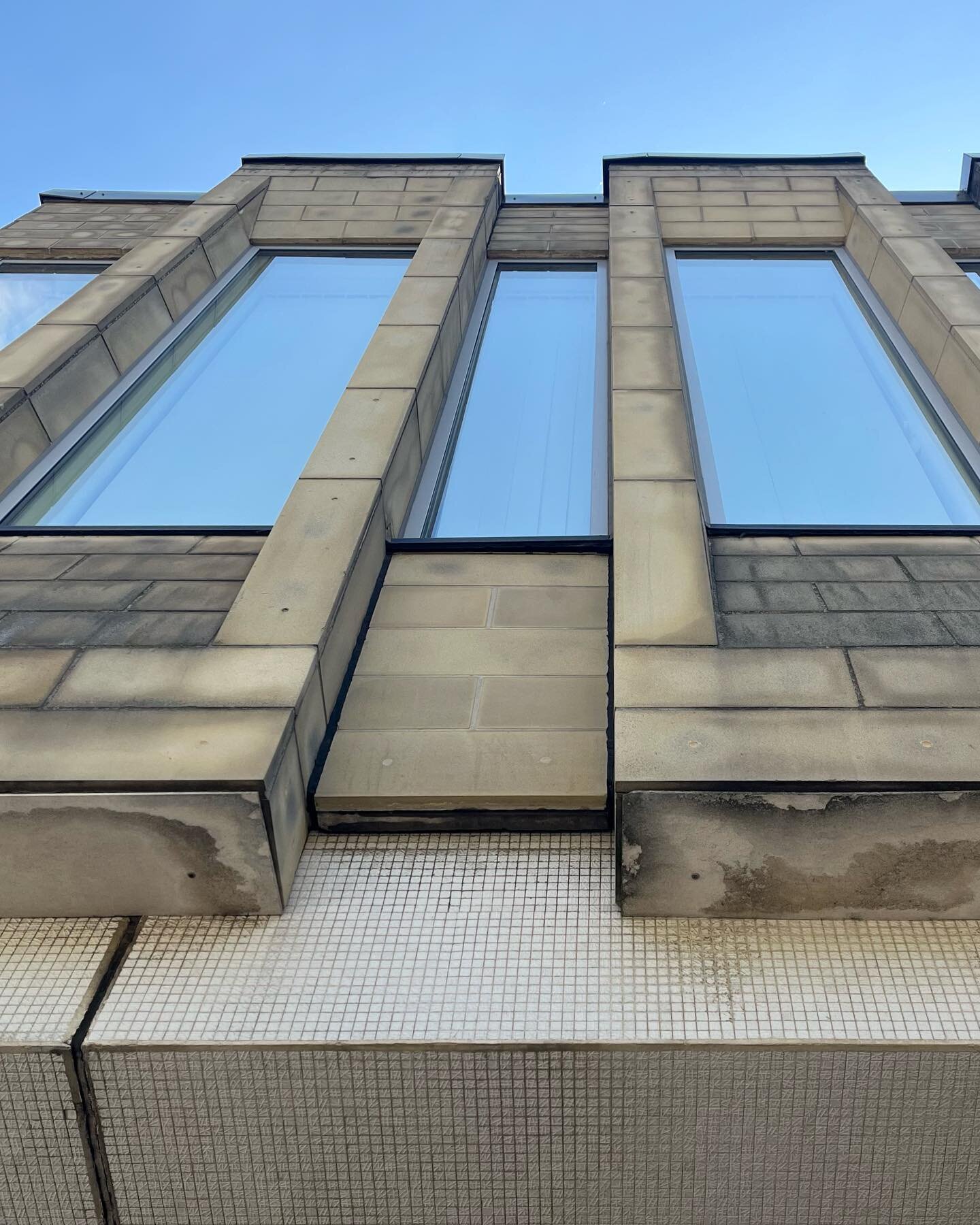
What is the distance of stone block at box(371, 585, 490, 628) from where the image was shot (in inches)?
230

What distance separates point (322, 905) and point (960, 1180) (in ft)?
9.59

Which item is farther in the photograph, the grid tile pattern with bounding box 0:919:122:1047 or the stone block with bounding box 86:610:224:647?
the stone block with bounding box 86:610:224:647

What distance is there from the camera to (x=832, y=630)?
16.9 feet

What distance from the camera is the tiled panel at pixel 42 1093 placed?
142 inches

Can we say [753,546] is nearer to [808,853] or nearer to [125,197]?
[808,853]

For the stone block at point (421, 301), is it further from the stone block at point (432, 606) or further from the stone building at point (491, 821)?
the stone block at point (432, 606)

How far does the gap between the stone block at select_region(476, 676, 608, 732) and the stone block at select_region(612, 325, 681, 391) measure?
3206 mm

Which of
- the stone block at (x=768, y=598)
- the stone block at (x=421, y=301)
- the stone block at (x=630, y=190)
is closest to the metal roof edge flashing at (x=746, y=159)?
the stone block at (x=630, y=190)

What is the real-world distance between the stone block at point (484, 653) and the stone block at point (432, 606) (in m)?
0.10

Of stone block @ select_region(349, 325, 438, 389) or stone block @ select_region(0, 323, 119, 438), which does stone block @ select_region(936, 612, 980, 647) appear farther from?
stone block @ select_region(349, 325, 438, 389)

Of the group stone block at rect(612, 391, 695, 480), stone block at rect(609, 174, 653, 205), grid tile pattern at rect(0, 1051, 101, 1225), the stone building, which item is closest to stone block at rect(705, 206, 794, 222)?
stone block at rect(609, 174, 653, 205)

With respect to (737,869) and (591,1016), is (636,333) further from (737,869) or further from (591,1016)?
(591,1016)

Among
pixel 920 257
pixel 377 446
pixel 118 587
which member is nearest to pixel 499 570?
pixel 377 446

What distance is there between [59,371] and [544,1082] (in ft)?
23.6
